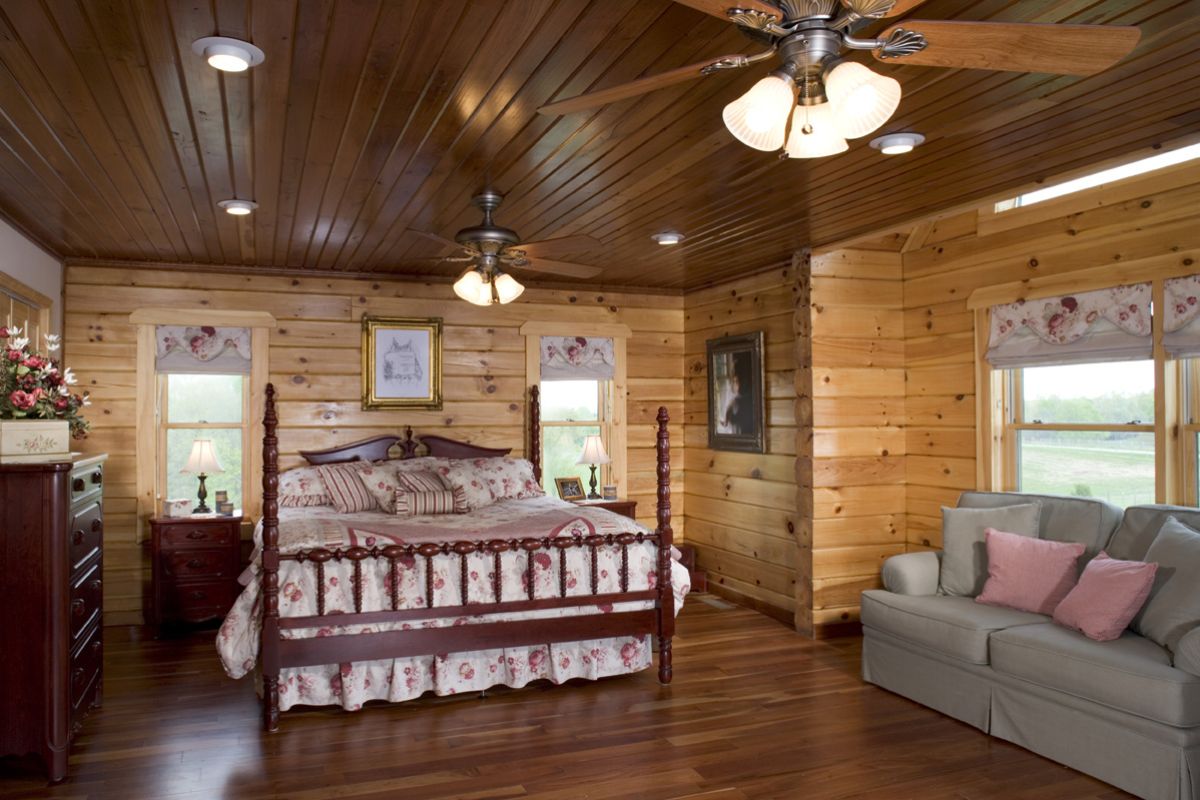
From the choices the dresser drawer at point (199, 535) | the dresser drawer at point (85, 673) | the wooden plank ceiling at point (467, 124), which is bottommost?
the dresser drawer at point (85, 673)

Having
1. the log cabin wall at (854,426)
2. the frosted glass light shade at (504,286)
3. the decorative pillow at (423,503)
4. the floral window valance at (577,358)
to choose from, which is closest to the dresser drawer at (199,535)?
the decorative pillow at (423,503)

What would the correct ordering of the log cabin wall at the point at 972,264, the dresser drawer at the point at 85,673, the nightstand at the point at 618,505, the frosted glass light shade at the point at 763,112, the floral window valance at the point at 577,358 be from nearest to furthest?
1. the frosted glass light shade at the point at 763,112
2. the dresser drawer at the point at 85,673
3. the log cabin wall at the point at 972,264
4. the nightstand at the point at 618,505
5. the floral window valance at the point at 577,358

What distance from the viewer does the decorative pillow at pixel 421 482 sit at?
539cm

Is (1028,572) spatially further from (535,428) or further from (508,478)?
(535,428)

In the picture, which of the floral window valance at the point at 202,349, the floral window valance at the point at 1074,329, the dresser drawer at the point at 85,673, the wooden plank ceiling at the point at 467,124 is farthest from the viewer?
the floral window valance at the point at 202,349

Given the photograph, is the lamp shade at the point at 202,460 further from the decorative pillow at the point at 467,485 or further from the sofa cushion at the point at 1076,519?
the sofa cushion at the point at 1076,519

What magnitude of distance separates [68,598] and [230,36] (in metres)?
2.31

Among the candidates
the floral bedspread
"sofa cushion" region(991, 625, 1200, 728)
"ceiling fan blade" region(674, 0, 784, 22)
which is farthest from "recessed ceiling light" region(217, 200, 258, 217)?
"sofa cushion" region(991, 625, 1200, 728)

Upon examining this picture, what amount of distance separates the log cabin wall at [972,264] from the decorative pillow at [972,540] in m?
0.74

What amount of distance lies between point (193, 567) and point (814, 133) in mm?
4898

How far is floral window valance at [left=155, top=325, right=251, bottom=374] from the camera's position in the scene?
5.81 metres

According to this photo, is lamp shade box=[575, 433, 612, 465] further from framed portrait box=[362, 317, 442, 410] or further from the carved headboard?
framed portrait box=[362, 317, 442, 410]

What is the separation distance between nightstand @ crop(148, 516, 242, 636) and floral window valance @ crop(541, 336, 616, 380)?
8.18ft

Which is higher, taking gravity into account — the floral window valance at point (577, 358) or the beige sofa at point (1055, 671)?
the floral window valance at point (577, 358)
